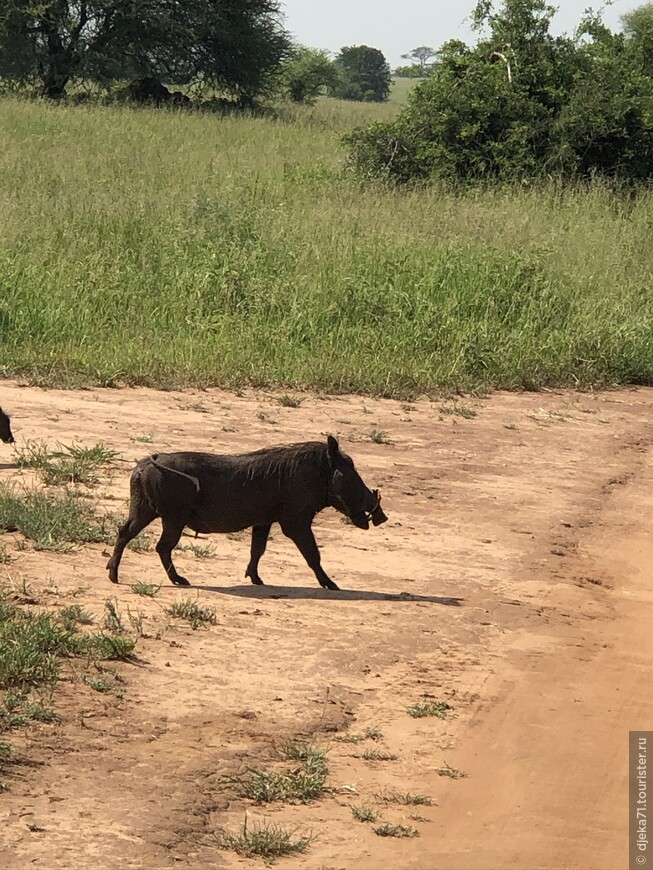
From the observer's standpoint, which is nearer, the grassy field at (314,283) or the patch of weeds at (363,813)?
the patch of weeds at (363,813)

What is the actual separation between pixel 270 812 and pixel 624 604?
9.05 ft

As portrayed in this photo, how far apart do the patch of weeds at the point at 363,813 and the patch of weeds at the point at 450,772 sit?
373 millimetres

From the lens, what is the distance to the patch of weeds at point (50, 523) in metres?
6.09

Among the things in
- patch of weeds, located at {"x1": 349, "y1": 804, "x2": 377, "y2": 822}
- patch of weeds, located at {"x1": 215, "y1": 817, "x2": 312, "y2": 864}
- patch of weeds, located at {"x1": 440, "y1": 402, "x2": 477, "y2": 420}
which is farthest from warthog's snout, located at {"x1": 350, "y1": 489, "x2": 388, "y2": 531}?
patch of weeds, located at {"x1": 440, "y1": 402, "x2": 477, "y2": 420}

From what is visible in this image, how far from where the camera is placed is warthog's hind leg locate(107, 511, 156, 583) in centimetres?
566

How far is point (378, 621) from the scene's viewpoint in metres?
5.51

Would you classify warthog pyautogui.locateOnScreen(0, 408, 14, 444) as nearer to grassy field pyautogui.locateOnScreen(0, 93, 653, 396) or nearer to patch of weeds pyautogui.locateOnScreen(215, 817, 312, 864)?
grassy field pyautogui.locateOnScreen(0, 93, 653, 396)

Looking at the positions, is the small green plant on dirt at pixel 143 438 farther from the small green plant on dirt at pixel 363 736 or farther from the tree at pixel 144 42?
the tree at pixel 144 42

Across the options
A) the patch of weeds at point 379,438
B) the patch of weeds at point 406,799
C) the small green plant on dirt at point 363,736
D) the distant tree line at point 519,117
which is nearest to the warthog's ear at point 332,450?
the small green plant on dirt at point 363,736

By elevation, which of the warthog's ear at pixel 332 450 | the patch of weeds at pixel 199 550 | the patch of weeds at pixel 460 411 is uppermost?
the warthog's ear at pixel 332 450

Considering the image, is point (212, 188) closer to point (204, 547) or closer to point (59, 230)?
point (59, 230)

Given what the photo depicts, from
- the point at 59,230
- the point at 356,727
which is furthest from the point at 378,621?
the point at 59,230

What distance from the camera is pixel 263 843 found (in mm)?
3617

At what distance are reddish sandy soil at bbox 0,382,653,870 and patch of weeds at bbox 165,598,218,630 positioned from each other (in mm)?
48
